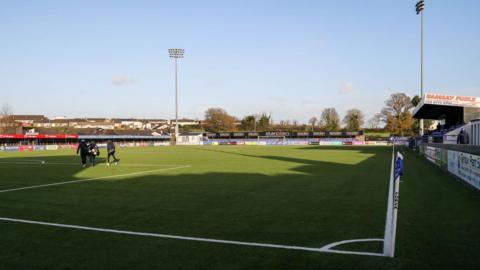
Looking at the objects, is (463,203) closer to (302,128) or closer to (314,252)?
(314,252)

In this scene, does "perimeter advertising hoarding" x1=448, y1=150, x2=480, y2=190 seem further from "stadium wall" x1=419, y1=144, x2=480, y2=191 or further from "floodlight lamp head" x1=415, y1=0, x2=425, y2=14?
"floodlight lamp head" x1=415, y1=0, x2=425, y2=14

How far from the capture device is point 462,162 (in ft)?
52.2

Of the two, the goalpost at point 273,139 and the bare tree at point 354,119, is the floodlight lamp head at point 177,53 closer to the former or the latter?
the goalpost at point 273,139

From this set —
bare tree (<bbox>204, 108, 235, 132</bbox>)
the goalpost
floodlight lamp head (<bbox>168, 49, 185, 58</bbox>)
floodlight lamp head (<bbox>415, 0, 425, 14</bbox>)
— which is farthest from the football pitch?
bare tree (<bbox>204, 108, 235, 132</bbox>)

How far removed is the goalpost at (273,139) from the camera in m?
99.4

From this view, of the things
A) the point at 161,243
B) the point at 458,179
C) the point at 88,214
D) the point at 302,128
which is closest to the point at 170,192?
the point at 88,214

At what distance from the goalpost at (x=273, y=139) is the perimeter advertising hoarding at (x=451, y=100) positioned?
207ft

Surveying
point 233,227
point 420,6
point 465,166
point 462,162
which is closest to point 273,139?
point 420,6

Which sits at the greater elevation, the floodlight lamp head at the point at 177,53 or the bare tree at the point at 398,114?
the floodlight lamp head at the point at 177,53

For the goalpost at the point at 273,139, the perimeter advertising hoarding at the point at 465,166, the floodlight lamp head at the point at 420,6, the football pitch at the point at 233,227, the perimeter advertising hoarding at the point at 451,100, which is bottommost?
the goalpost at the point at 273,139

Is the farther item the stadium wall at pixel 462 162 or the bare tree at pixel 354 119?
the bare tree at pixel 354 119

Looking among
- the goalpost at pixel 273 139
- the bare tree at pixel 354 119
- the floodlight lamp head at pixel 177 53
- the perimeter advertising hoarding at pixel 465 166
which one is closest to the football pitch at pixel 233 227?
the perimeter advertising hoarding at pixel 465 166

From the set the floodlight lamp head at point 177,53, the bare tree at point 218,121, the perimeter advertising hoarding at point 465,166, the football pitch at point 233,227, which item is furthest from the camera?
the bare tree at point 218,121

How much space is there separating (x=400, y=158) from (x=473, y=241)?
8.51ft
